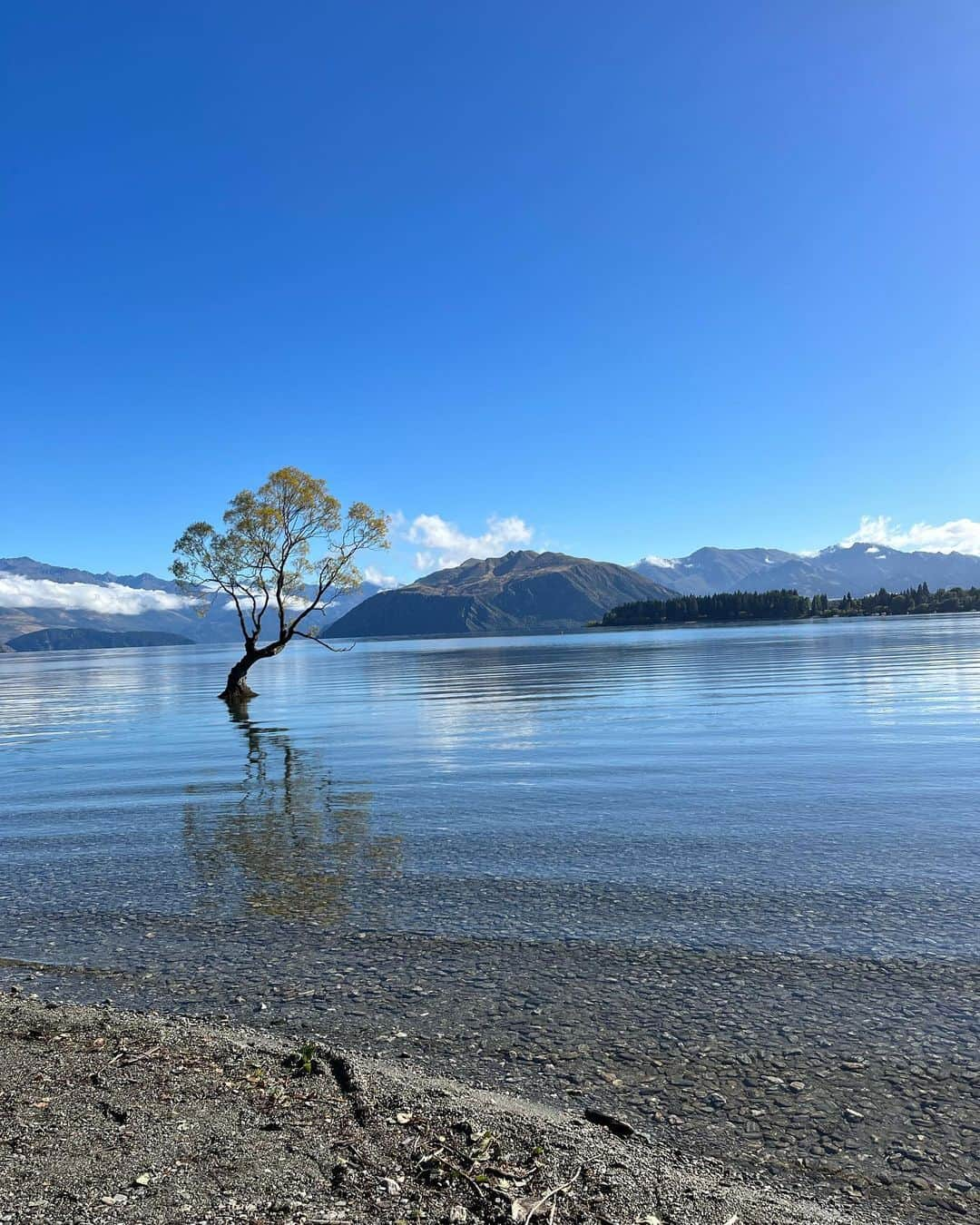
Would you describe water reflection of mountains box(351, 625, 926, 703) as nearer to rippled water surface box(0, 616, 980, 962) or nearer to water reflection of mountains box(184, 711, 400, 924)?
rippled water surface box(0, 616, 980, 962)

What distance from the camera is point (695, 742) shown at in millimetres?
30078

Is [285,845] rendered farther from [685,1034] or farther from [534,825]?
[685,1034]

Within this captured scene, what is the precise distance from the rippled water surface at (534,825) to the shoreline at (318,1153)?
14.1 feet

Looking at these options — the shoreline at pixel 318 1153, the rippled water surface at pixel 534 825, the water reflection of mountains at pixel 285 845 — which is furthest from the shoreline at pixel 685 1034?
the water reflection of mountains at pixel 285 845

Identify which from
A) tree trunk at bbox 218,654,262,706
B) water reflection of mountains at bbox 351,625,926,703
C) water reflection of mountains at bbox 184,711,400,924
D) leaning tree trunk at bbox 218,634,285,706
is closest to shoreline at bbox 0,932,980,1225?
water reflection of mountains at bbox 184,711,400,924

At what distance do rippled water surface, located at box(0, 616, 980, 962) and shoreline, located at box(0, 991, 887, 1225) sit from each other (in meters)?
4.29

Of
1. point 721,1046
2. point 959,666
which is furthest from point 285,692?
point 721,1046

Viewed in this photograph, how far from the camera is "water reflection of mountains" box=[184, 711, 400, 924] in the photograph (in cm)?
1339

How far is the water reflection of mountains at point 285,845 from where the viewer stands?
13.4 m

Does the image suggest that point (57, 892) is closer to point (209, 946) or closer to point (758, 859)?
point (209, 946)

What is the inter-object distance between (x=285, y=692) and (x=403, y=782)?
5155 cm

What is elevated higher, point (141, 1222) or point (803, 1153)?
point (141, 1222)

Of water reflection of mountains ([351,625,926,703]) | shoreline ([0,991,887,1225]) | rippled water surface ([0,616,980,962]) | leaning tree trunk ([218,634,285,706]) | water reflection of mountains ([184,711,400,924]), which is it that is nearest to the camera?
shoreline ([0,991,887,1225])

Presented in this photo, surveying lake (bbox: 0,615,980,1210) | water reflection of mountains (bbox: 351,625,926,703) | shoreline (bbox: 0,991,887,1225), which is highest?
shoreline (bbox: 0,991,887,1225)
